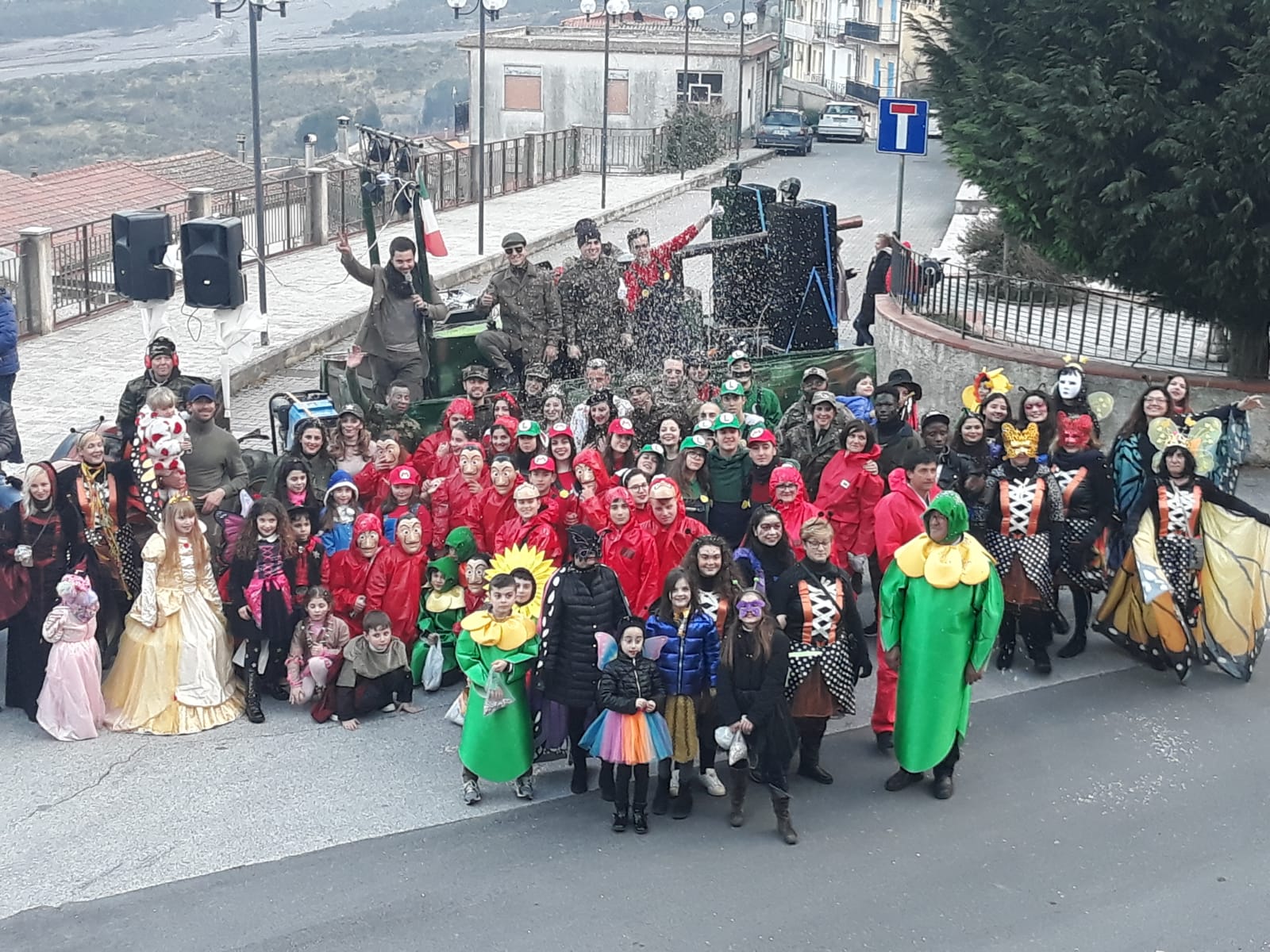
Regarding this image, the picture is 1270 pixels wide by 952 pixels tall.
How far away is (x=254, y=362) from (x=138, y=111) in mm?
87441

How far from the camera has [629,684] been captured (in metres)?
8.11

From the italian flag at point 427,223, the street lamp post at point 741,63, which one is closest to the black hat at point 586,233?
the italian flag at point 427,223

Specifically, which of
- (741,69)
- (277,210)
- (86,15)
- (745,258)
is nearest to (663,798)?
(745,258)

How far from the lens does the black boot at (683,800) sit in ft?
27.3

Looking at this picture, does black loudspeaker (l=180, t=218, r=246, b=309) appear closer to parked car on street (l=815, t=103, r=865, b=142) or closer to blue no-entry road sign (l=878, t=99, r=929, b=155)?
blue no-entry road sign (l=878, t=99, r=929, b=155)

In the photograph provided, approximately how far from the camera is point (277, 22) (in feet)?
552

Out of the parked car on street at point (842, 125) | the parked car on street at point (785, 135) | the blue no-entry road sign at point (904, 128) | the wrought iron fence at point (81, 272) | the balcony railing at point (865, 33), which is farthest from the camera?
the balcony railing at point (865, 33)

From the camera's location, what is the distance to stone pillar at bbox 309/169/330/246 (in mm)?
27484

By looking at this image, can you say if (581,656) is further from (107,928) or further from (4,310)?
(4,310)

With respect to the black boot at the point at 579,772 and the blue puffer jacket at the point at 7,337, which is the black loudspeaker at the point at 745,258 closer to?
the blue puffer jacket at the point at 7,337

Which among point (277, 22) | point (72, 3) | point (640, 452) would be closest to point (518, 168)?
point (640, 452)

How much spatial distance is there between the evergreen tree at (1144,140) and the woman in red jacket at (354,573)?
7.07 meters

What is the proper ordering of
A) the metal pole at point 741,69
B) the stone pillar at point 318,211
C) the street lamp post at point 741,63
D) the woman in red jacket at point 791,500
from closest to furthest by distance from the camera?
1. the woman in red jacket at point 791,500
2. the stone pillar at point 318,211
3. the street lamp post at point 741,63
4. the metal pole at point 741,69

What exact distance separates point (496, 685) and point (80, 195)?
2358 centimetres
